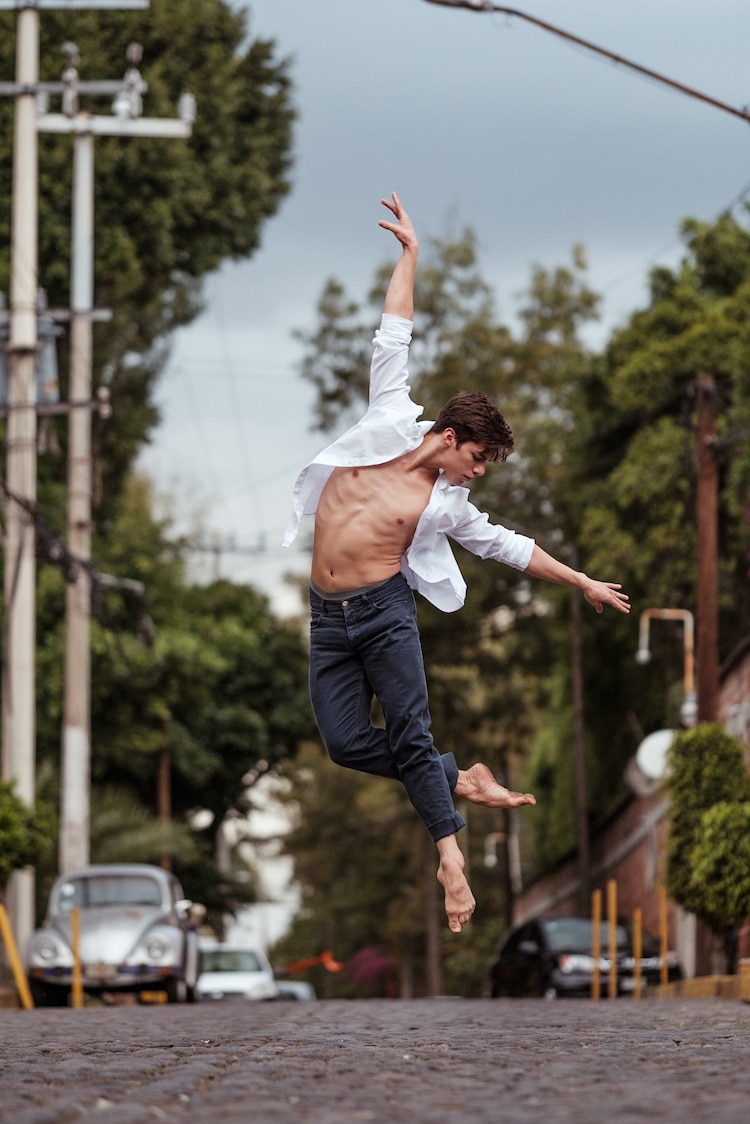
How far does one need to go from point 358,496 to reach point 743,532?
28895mm

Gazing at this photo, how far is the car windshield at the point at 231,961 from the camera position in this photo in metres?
29.8

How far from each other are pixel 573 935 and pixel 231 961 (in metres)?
6.73

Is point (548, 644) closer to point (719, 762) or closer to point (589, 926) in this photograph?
point (589, 926)

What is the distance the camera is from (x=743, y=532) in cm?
3569

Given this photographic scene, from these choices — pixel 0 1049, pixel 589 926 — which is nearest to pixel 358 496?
pixel 0 1049

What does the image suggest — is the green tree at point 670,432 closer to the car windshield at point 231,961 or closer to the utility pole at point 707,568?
the utility pole at point 707,568

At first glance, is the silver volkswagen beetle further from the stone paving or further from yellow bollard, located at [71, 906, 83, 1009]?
the stone paving

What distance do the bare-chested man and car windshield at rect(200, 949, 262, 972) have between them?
74.5ft

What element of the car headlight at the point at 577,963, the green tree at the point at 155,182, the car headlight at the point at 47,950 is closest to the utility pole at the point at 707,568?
the car headlight at the point at 577,963

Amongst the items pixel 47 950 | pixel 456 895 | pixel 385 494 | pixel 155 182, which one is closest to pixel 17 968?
pixel 47 950

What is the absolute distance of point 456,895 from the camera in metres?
7.46

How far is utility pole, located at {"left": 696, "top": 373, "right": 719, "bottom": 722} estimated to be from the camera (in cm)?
2538

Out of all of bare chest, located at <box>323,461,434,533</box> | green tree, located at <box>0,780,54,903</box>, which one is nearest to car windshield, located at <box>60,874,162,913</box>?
green tree, located at <box>0,780,54,903</box>

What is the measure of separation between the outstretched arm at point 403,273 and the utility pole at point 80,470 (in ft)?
61.6
